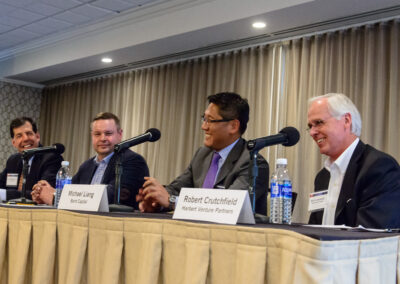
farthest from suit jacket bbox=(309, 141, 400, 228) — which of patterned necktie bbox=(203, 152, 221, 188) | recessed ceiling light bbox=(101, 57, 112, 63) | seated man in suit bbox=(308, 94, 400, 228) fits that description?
recessed ceiling light bbox=(101, 57, 112, 63)

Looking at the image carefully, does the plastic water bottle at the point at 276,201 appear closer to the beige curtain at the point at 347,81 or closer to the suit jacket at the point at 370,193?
the suit jacket at the point at 370,193

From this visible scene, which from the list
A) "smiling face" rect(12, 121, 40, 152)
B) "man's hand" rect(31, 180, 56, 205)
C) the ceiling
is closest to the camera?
"man's hand" rect(31, 180, 56, 205)

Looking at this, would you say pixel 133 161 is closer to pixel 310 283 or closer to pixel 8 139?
pixel 310 283

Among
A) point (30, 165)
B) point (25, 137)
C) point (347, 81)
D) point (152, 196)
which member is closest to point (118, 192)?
point (152, 196)

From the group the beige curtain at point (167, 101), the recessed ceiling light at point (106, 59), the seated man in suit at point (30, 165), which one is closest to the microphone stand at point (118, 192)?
the seated man in suit at point (30, 165)

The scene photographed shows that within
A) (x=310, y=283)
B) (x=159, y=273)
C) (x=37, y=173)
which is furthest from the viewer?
(x=37, y=173)

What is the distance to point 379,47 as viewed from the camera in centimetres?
459

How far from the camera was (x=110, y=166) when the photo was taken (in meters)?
3.23

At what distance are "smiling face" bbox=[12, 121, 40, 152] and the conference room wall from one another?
11.6 feet

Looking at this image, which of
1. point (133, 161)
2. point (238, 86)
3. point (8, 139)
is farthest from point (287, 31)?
point (8, 139)

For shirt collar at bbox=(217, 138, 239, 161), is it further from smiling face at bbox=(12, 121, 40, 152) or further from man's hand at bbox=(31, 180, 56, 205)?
smiling face at bbox=(12, 121, 40, 152)

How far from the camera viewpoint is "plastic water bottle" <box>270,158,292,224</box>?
191cm

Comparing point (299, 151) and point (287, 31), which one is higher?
point (287, 31)

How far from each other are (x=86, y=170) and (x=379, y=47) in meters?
2.69
